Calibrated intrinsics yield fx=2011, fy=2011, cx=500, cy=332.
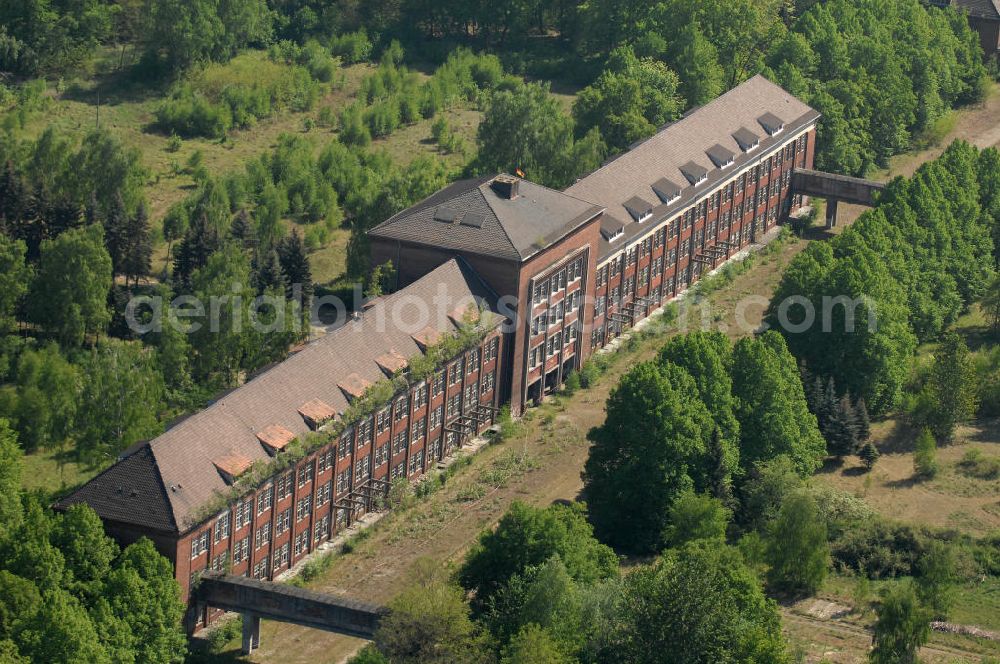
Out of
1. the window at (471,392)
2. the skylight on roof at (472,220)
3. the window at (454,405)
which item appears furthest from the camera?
the skylight on roof at (472,220)

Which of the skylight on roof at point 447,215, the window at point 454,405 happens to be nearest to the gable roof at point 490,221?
the skylight on roof at point 447,215

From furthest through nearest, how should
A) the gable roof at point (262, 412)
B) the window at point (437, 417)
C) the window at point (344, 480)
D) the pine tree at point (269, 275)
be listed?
the pine tree at point (269, 275) → the window at point (437, 417) → the window at point (344, 480) → the gable roof at point (262, 412)

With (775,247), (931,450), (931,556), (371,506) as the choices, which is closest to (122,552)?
(371,506)

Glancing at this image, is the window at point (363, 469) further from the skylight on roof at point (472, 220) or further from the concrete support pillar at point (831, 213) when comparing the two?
the concrete support pillar at point (831, 213)

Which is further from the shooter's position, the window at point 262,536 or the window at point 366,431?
the window at point 366,431

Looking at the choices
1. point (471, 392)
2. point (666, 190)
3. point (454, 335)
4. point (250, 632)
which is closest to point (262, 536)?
point (250, 632)

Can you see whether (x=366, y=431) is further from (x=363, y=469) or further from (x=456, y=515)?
(x=456, y=515)
